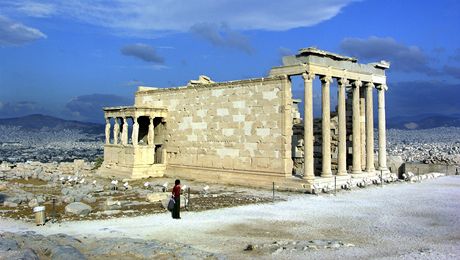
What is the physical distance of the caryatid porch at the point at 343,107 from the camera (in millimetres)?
23781

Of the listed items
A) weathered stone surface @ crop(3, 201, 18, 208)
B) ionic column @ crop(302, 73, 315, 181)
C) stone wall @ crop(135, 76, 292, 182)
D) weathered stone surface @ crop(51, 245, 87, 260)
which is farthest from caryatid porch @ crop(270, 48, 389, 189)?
weathered stone surface @ crop(51, 245, 87, 260)

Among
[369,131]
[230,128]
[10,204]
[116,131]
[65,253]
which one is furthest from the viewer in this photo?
[116,131]

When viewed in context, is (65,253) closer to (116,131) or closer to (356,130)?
(356,130)

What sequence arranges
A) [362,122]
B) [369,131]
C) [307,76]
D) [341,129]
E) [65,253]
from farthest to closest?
[362,122] < [369,131] < [341,129] < [307,76] < [65,253]

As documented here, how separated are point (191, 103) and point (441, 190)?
15601mm

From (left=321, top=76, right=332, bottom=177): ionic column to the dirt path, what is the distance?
11.6 ft

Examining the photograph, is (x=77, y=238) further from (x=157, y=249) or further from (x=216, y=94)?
(x=216, y=94)

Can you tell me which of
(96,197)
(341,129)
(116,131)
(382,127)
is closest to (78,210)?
(96,197)

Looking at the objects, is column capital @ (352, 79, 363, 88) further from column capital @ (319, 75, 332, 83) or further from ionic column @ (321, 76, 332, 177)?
column capital @ (319, 75, 332, 83)

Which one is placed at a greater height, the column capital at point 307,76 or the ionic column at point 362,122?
the column capital at point 307,76

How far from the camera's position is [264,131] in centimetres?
2562

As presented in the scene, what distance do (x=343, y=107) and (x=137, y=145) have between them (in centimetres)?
1345

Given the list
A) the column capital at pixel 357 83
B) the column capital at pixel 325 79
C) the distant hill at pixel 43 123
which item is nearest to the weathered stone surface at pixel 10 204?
the column capital at pixel 325 79

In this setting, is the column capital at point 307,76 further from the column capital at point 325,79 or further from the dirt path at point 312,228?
the dirt path at point 312,228
